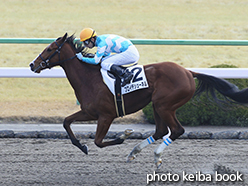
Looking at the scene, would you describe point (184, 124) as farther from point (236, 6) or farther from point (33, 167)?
point (236, 6)

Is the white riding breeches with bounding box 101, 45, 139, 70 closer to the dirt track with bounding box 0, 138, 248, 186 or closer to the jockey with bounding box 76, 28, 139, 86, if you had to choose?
the jockey with bounding box 76, 28, 139, 86

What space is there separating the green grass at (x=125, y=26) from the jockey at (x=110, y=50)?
10.1ft

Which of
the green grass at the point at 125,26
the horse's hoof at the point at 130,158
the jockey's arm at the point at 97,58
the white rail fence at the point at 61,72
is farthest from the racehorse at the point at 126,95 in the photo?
the green grass at the point at 125,26

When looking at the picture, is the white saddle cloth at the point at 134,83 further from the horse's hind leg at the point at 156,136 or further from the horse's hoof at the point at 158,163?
the horse's hoof at the point at 158,163

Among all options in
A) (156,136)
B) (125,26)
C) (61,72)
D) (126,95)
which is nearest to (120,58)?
(126,95)

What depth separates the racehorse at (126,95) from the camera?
14.2 feet

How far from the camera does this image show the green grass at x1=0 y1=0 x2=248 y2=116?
329 inches

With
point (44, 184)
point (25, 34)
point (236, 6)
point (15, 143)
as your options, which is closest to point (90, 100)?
point (44, 184)

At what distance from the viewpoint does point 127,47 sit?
4.51m

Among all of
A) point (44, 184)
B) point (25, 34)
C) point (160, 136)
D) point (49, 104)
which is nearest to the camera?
point (44, 184)

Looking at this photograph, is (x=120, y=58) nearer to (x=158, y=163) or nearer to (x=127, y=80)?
(x=127, y=80)

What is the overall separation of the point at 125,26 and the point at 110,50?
28.2 ft

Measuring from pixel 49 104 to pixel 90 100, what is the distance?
289 centimetres

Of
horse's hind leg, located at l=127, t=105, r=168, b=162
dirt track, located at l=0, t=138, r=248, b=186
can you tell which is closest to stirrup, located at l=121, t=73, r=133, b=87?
horse's hind leg, located at l=127, t=105, r=168, b=162
